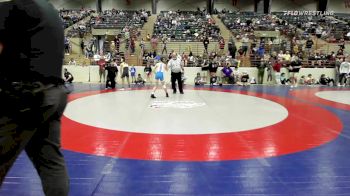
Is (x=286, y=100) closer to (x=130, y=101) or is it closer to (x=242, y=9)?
(x=130, y=101)

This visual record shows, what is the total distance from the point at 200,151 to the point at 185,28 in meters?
20.2

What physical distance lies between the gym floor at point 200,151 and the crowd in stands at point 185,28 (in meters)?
14.1

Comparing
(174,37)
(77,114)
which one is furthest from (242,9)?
(77,114)

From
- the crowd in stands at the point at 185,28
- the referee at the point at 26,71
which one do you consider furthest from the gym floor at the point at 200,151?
the crowd in stands at the point at 185,28

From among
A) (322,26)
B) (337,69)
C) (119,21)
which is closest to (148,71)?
(337,69)

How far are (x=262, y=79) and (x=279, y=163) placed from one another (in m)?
13.0

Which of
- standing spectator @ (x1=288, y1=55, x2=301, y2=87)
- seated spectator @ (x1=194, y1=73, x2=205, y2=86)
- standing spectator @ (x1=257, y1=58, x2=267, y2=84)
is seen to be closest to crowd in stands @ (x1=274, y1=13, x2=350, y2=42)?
standing spectator @ (x1=288, y1=55, x2=301, y2=87)

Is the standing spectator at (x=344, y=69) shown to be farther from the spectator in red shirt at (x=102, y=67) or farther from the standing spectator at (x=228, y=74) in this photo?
the spectator in red shirt at (x=102, y=67)

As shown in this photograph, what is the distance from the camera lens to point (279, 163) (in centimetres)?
436

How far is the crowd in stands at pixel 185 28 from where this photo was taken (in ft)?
73.0

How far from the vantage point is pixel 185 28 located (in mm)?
24203

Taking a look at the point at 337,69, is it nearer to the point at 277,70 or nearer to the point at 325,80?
the point at 325,80

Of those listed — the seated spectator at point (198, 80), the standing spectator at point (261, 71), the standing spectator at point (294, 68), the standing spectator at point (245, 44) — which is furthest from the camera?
the standing spectator at point (245, 44)

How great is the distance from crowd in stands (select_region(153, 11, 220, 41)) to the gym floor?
14.1 m
